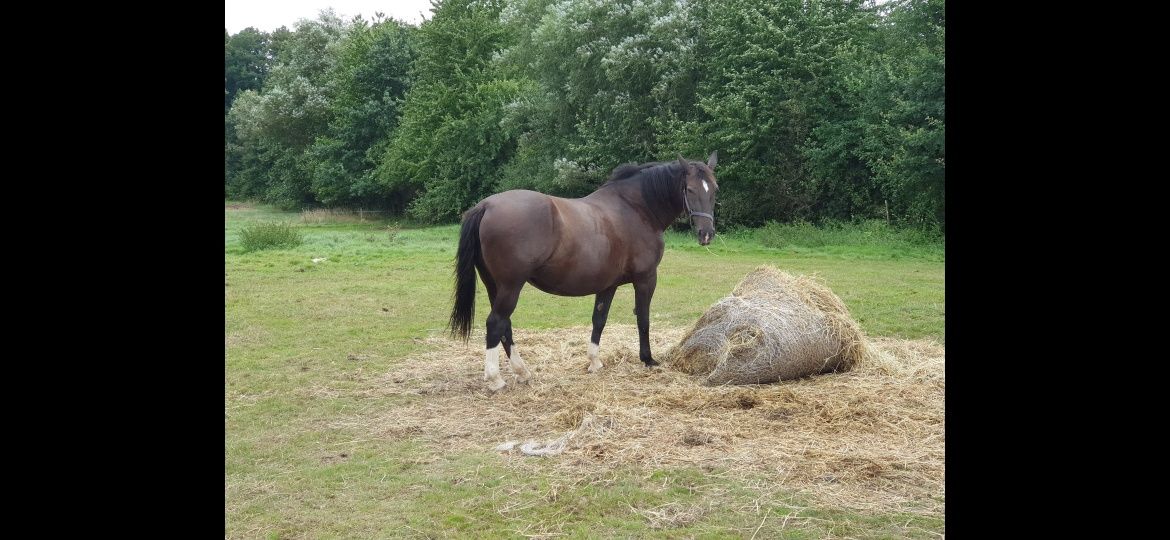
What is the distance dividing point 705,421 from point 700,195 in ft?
7.08

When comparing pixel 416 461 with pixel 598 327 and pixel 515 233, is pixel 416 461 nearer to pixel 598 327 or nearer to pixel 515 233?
pixel 515 233

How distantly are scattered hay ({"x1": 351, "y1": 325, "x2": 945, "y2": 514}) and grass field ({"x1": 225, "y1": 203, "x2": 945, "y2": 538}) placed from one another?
0.10m

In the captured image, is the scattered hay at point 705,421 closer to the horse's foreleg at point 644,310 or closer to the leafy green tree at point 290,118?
the horse's foreleg at point 644,310

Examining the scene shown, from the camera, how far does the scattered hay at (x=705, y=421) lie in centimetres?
401

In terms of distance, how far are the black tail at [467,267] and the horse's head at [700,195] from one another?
1743 mm

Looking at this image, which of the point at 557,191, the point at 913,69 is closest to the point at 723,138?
the point at 913,69

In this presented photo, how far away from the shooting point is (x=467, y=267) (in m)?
5.96

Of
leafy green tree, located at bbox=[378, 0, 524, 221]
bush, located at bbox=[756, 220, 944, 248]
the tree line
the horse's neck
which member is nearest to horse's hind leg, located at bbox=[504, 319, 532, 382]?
the horse's neck

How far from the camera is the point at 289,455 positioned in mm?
4492

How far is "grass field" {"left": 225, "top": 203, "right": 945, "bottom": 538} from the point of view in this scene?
3.41m

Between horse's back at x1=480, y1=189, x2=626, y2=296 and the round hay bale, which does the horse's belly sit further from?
the round hay bale

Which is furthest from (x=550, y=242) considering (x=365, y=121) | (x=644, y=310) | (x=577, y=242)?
(x=365, y=121)

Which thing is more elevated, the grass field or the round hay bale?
the round hay bale
